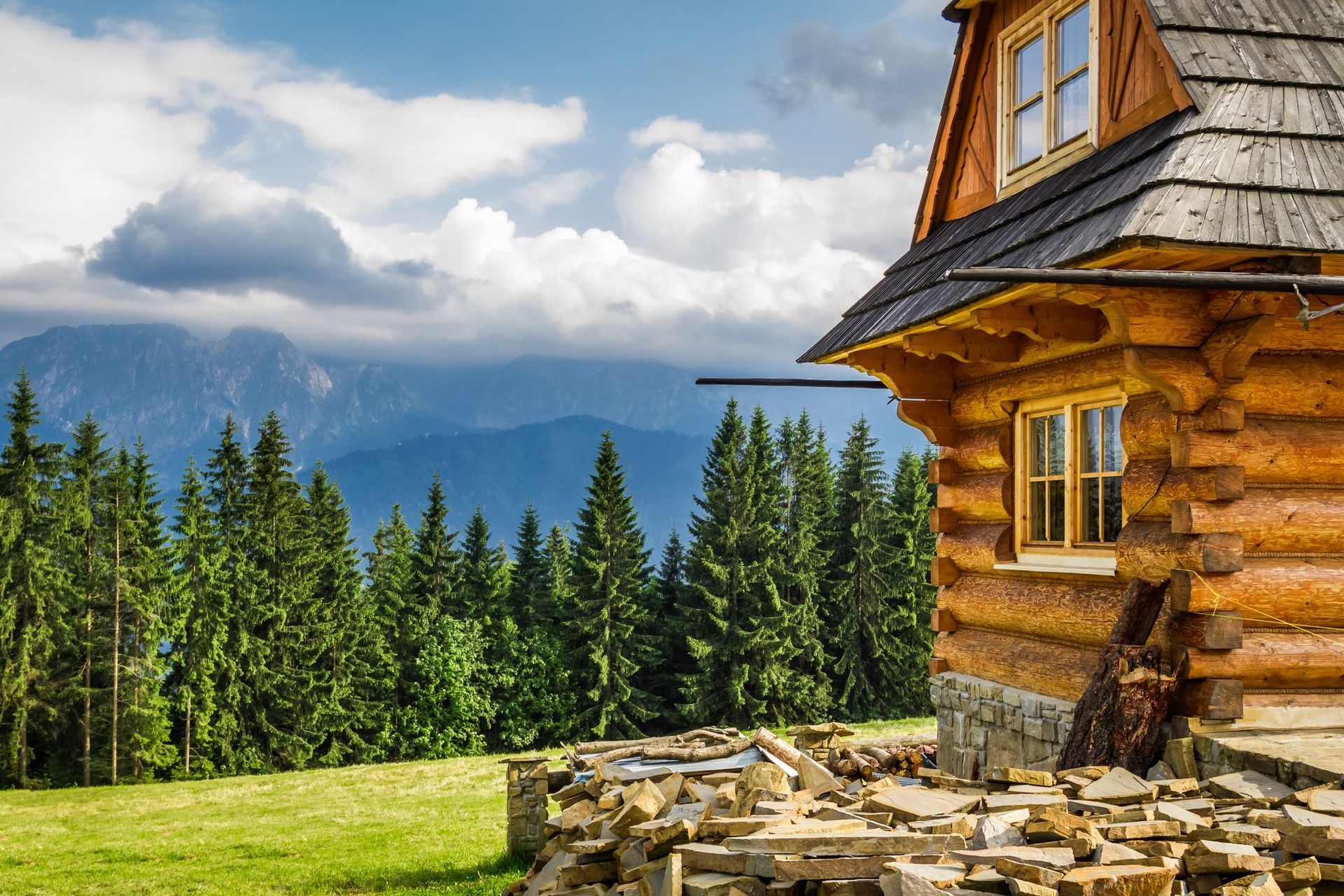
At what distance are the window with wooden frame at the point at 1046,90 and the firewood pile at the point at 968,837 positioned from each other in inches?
191

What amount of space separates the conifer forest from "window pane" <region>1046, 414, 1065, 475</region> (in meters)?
33.3

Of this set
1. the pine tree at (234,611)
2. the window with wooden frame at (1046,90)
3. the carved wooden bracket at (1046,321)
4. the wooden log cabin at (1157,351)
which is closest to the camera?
the wooden log cabin at (1157,351)

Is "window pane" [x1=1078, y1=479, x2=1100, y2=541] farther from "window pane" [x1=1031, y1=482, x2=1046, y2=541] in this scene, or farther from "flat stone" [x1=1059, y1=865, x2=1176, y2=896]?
"flat stone" [x1=1059, y1=865, x2=1176, y2=896]

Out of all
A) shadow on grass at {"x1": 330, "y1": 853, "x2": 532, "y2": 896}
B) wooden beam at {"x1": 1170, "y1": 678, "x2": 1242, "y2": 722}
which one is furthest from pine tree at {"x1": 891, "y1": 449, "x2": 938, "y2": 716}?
wooden beam at {"x1": 1170, "y1": 678, "x2": 1242, "y2": 722}

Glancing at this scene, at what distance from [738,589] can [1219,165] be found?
38.4 meters

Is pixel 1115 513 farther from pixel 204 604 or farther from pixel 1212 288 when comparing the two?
pixel 204 604

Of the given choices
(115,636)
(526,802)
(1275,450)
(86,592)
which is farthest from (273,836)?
(86,592)

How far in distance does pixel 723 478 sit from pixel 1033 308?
125ft

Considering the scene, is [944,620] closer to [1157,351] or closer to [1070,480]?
[1070,480]

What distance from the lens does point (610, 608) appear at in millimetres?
44031

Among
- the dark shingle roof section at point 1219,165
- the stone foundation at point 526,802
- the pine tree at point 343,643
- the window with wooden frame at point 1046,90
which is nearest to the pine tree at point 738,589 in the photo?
the pine tree at point 343,643

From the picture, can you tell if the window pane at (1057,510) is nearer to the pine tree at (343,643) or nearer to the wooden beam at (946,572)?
the wooden beam at (946,572)

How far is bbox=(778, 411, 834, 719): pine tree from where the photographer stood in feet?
145

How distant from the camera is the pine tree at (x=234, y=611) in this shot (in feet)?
131
